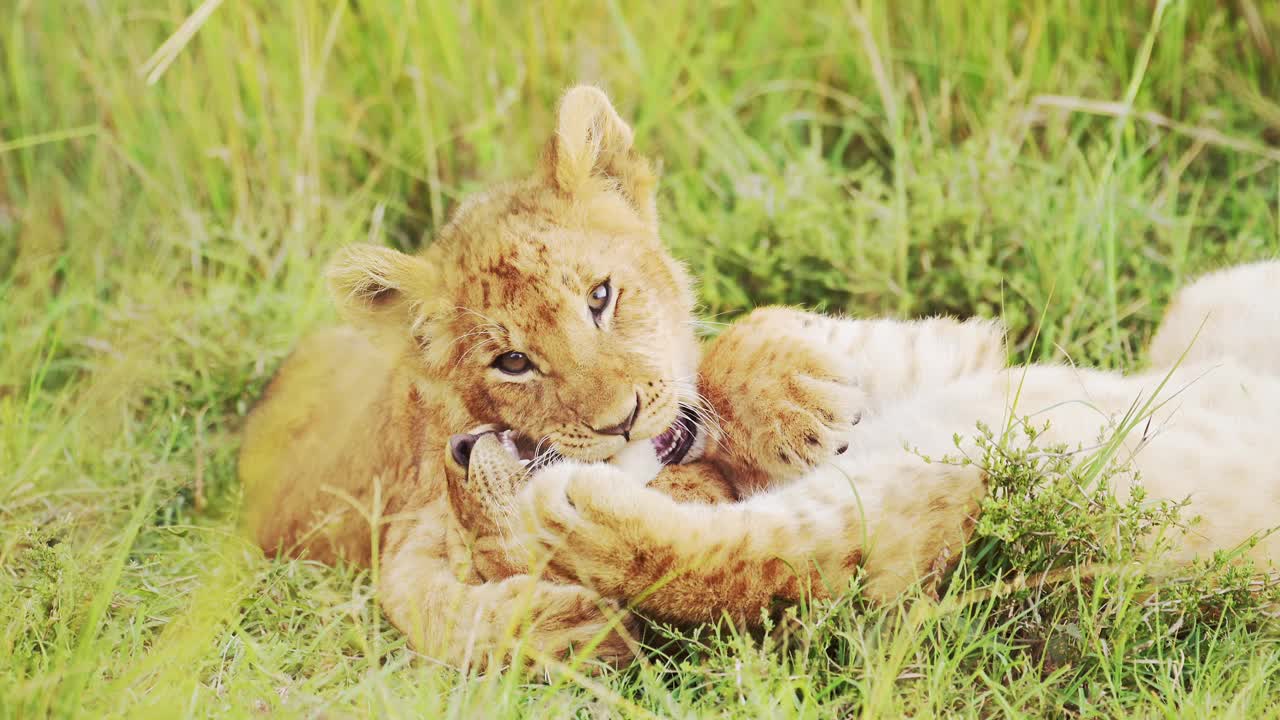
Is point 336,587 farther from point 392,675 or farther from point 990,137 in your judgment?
point 990,137

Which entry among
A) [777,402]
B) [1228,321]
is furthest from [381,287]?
[1228,321]

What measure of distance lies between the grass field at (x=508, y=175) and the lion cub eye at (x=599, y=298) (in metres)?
0.98

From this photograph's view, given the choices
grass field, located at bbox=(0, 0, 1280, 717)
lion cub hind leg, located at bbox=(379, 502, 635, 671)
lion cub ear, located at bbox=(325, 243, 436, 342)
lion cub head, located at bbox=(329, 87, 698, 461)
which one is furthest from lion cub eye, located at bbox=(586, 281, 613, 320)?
grass field, located at bbox=(0, 0, 1280, 717)

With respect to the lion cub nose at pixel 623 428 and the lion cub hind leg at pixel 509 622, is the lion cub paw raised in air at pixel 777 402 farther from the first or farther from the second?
the lion cub hind leg at pixel 509 622

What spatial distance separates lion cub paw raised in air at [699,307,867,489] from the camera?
3.07 metres

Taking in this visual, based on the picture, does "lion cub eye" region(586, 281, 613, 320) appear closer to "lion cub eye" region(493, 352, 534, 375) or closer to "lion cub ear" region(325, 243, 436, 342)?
"lion cub eye" region(493, 352, 534, 375)

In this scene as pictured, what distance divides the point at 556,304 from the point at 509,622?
0.85 metres

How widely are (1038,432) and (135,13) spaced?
4600 mm

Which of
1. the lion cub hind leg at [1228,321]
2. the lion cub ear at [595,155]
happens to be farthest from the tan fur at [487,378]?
the lion cub hind leg at [1228,321]

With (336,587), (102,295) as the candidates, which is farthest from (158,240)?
(336,587)

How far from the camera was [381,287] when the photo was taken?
3.40 meters

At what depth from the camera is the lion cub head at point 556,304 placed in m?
3.05

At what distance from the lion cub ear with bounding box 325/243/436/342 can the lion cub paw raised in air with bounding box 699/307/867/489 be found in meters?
0.87

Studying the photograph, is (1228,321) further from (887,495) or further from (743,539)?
(743,539)
